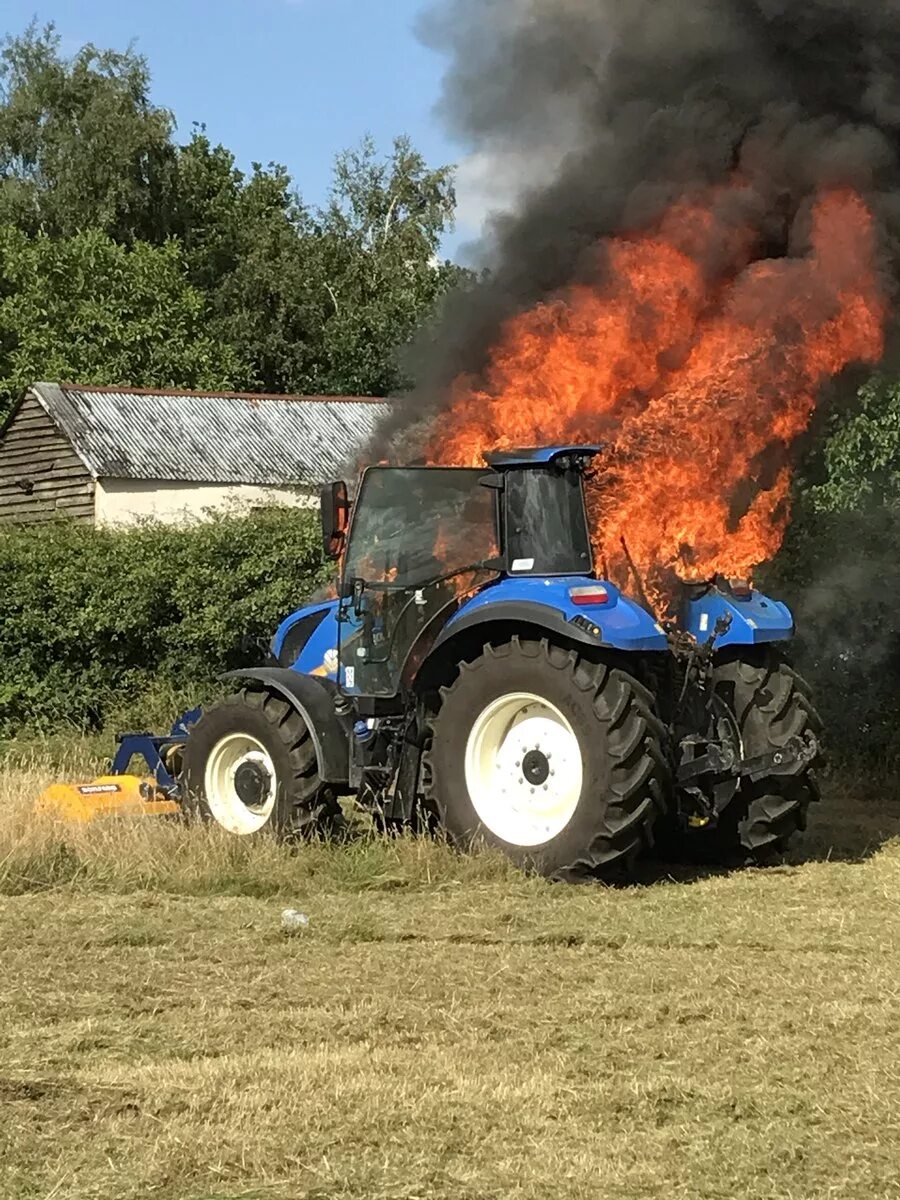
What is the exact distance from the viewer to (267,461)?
111ft

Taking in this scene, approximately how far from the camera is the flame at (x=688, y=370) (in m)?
10.8

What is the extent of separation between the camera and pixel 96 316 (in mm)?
43188

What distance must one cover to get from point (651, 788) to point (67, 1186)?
17.0 feet

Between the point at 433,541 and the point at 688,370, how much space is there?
211 cm

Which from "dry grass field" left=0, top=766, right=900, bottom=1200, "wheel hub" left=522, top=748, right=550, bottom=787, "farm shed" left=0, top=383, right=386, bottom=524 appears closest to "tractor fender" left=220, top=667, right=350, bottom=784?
"dry grass field" left=0, top=766, right=900, bottom=1200

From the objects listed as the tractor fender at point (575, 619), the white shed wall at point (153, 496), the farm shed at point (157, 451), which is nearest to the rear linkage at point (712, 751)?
the tractor fender at point (575, 619)

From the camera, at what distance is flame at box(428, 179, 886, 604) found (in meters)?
10.8

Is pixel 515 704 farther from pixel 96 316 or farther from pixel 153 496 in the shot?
pixel 96 316

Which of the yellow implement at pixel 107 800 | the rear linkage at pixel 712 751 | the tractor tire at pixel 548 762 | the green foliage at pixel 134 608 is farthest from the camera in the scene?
the green foliage at pixel 134 608

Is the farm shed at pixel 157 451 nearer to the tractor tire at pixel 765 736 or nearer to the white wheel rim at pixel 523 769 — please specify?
the tractor tire at pixel 765 736

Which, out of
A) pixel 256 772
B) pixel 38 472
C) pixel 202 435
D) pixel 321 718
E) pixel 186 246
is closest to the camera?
pixel 321 718

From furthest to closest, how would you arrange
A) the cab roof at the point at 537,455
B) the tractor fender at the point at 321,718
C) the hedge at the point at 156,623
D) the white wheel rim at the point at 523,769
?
the hedge at the point at 156,623 < the tractor fender at the point at 321,718 < the cab roof at the point at 537,455 < the white wheel rim at the point at 523,769

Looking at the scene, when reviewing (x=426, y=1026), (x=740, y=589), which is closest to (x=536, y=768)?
(x=740, y=589)

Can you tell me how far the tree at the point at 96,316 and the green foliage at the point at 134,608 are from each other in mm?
25328
